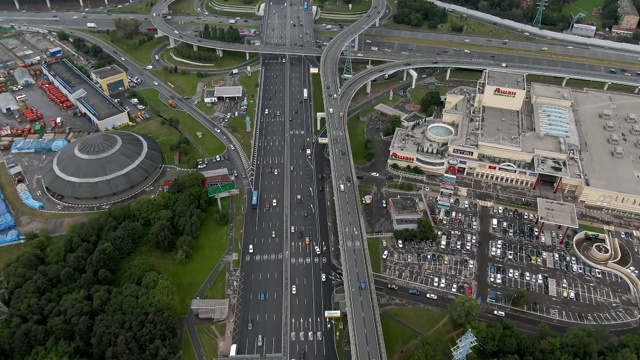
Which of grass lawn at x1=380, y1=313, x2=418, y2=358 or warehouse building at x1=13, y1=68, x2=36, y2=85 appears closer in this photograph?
grass lawn at x1=380, y1=313, x2=418, y2=358

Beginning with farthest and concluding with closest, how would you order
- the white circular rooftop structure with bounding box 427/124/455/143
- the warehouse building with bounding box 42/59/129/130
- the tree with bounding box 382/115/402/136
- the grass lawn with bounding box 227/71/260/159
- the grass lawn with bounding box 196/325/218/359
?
1. the tree with bounding box 382/115/402/136
2. the warehouse building with bounding box 42/59/129/130
3. the grass lawn with bounding box 227/71/260/159
4. the white circular rooftop structure with bounding box 427/124/455/143
5. the grass lawn with bounding box 196/325/218/359

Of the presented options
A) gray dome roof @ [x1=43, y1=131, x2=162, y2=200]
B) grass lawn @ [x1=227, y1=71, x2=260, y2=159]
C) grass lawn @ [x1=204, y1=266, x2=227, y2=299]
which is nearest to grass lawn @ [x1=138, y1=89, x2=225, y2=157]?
grass lawn @ [x1=227, y1=71, x2=260, y2=159]

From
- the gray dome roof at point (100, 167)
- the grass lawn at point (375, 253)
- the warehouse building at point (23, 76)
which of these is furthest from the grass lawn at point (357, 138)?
the warehouse building at point (23, 76)

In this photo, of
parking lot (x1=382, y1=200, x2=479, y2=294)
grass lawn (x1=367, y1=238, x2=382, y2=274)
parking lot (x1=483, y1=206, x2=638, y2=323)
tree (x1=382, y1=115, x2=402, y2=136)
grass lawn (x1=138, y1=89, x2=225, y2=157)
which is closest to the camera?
parking lot (x1=483, y1=206, x2=638, y2=323)

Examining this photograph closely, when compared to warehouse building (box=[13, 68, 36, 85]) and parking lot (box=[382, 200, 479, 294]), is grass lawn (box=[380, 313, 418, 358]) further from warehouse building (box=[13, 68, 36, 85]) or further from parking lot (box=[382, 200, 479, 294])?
warehouse building (box=[13, 68, 36, 85])

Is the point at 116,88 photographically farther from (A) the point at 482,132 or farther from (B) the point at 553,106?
(B) the point at 553,106

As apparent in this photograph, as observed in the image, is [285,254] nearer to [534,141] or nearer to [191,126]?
[191,126]
